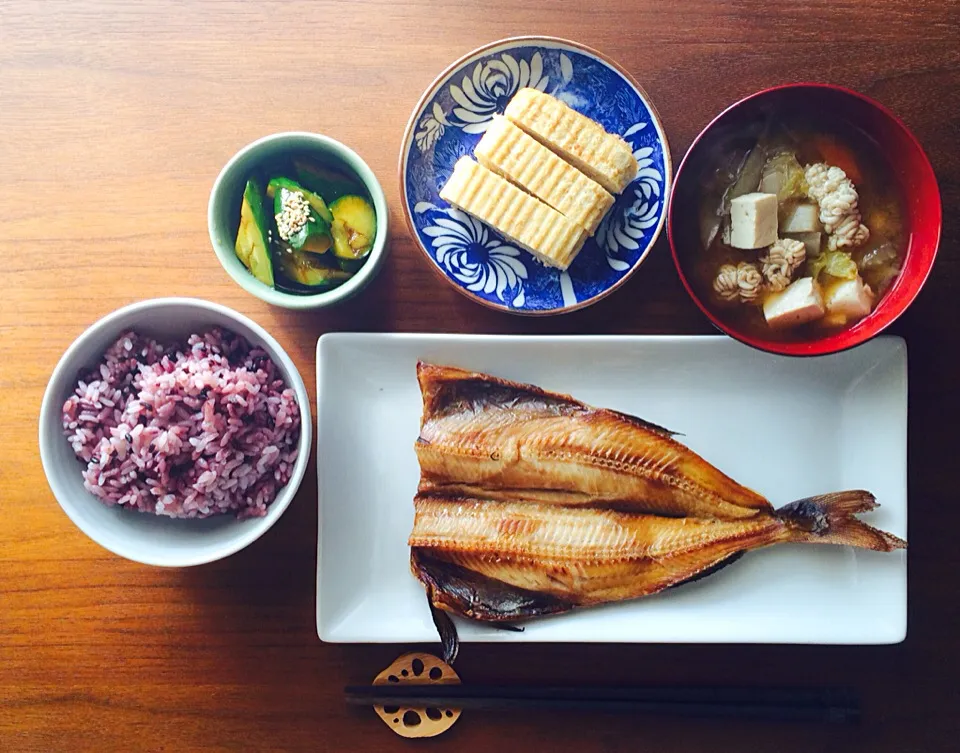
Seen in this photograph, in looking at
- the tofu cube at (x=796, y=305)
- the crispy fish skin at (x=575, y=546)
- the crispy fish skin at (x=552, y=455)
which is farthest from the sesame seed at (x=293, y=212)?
the tofu cube at (x=796, y=305)

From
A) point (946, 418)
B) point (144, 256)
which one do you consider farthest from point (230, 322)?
point (946, 418)

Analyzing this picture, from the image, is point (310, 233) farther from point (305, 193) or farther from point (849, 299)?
point (849, 299)

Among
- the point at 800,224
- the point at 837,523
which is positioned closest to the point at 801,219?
the point at 800,224

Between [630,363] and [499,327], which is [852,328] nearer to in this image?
[630,363]

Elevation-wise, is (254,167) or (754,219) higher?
(754,219)

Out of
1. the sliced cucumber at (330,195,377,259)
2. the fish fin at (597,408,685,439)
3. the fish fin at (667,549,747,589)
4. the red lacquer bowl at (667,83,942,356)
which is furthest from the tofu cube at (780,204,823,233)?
the sliced cucumber at (330,195,377,259)

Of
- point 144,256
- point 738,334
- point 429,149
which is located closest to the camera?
point 738,334

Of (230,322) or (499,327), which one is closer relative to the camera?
(230,322)

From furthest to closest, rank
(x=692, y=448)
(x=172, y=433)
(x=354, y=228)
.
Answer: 1. (x=692, y=448)
2. (x=354, y=228)
3. (x=172, y=433)
